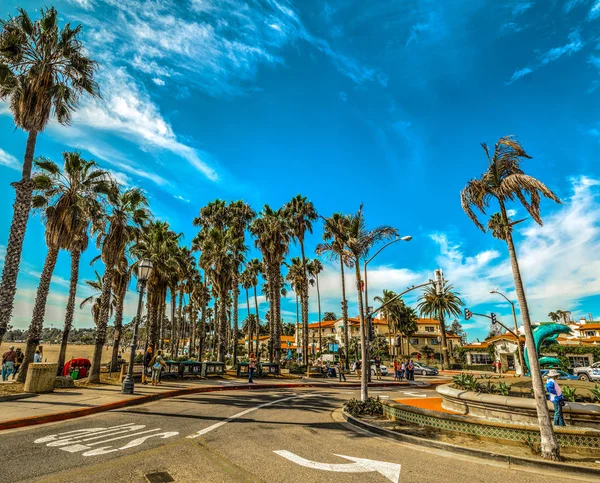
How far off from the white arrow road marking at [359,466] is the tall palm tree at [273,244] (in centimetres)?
2927

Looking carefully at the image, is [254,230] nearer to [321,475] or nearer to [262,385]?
[262,385]

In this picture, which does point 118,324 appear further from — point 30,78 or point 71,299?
point 30,78

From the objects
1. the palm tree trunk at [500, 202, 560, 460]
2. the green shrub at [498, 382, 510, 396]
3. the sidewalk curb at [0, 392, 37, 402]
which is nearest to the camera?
the palm tree trunk at [500, 202, 560, 460]

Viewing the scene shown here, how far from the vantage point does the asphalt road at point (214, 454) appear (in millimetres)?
5707

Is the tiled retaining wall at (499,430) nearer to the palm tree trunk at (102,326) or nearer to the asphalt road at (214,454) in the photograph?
the asphalt road at (214,454)

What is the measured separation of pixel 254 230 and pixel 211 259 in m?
8.25

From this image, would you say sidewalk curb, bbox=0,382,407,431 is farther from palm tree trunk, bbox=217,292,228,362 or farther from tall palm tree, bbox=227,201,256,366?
tall palm tree, bbox=227,201,256,366

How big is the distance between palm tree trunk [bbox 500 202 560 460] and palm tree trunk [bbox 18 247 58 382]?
65.8 ft

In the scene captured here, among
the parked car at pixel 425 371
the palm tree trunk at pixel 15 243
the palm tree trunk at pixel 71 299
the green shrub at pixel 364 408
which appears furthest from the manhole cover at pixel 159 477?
the parked car at pixel 425 371

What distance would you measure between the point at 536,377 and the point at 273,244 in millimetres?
30956

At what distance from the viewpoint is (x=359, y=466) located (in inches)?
258

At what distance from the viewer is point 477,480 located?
6.06 meters

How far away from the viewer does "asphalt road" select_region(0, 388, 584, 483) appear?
5.71 meters

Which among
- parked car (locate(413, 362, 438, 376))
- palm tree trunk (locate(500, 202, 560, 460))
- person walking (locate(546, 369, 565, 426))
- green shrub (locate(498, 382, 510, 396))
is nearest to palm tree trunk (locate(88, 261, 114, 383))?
green shrub (locate(498, 382, 510, 396))
